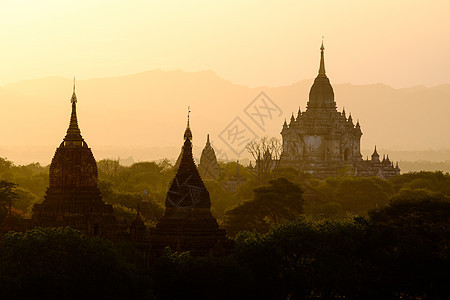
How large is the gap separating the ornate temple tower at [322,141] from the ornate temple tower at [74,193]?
10061 cm

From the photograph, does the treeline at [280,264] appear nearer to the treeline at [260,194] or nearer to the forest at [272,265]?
the forest at [272,265]

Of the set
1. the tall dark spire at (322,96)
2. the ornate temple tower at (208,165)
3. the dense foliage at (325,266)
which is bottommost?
the dense foliage at (325,266)

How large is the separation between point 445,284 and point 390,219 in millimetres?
7104

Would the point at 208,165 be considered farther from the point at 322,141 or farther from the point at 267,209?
the point at 267,209

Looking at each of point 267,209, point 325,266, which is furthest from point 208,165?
point 325,266

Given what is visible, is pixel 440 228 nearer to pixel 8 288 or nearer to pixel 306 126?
pixel 8 288

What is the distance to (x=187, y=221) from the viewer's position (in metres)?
66.9

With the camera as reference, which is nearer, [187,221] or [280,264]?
[280,264]

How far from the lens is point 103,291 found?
51.8 m

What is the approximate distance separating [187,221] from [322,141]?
115 m

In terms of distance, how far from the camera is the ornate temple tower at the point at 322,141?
17712 cm

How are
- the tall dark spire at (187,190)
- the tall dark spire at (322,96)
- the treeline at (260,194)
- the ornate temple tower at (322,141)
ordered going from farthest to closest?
the tall dark spire at (322,96)
the ornate temple tower at (322,141)
the treeline at (260,194)
the tall dark spire at (187,190)

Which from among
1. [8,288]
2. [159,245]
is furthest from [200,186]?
[8,288]

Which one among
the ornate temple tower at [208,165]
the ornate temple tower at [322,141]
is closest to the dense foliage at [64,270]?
the ornate temple tower at [322,141]
